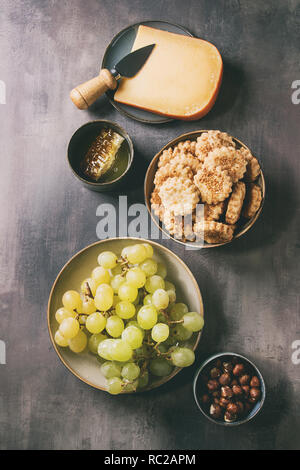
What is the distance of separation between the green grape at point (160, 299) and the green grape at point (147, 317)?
1cm

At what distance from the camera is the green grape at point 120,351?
2.76ft

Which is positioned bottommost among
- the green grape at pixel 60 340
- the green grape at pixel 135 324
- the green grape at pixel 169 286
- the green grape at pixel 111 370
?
the green grape at pixel 111 370

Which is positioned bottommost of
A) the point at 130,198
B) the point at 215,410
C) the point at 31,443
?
the point at 31,443

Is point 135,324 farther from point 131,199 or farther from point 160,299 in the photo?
point 131,199

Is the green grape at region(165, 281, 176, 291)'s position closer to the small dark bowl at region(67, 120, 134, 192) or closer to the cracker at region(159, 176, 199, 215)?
the cracker at region(159, 176, 199, 215)

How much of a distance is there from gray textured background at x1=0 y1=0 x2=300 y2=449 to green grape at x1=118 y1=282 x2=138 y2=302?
213 mm

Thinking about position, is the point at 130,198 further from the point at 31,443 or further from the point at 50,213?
the point at 31,443

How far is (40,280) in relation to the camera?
1.08 meters

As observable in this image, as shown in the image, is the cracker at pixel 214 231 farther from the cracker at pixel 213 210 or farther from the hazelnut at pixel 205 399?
the hazelnut at pixel 205 399

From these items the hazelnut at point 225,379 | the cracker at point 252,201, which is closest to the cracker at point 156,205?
the cracker at point 252,201

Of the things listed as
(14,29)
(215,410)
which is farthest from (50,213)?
(215,410)

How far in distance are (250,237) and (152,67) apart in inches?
20.9

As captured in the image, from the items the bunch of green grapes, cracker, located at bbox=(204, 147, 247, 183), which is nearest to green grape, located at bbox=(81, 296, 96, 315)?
the bunch of green grapes
